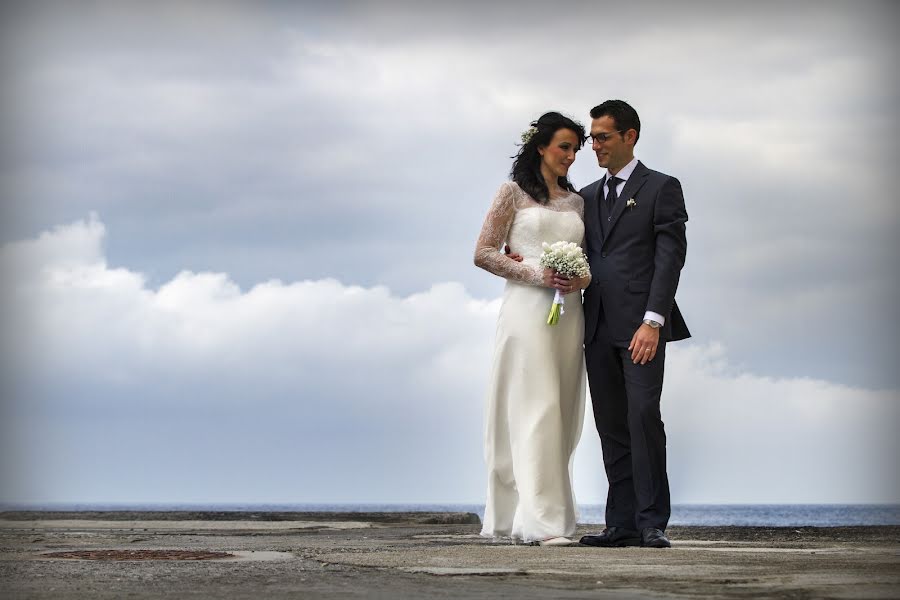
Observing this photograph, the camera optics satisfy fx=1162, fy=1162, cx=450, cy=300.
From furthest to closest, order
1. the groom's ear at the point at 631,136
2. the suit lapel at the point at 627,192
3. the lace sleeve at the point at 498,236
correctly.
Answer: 1. the lace sleeve at the point at 498,236
2. the groom's ear at the point at 631,136
3. the suit lapel at the point at 627,192

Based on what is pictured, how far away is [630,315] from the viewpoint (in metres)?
6.11

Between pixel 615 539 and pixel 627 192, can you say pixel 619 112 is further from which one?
pixel 615 539

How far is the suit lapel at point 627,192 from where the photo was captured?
6215 millimetres

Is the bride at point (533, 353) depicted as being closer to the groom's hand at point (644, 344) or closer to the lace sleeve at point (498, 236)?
the lace sleeve at point (498, 236)

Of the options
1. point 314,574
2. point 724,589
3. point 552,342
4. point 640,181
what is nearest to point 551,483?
point 552,342

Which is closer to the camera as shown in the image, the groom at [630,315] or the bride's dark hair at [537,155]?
the groom at [630,315]

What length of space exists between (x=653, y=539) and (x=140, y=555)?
249 cm

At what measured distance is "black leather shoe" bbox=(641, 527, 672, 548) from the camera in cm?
576

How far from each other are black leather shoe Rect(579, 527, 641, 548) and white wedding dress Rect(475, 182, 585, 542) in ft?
0.79

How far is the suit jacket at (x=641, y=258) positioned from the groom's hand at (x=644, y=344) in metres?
0.11

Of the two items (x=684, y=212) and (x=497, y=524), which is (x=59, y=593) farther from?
(x=684, y=212)

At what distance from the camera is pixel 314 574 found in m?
4.33

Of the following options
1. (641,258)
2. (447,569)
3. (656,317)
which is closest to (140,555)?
(447,569)

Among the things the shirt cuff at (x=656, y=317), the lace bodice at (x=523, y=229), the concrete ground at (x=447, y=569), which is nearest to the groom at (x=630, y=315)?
the shirt cuff at (x=656, y=317)
